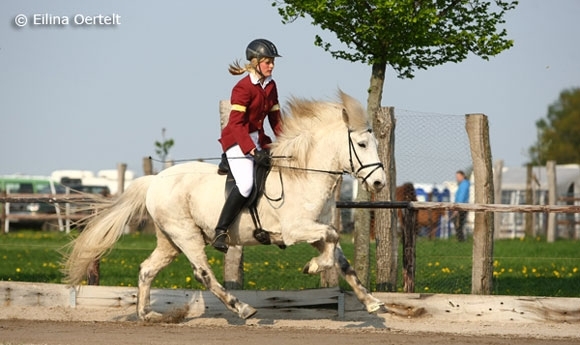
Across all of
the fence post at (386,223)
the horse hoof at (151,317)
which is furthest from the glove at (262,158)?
the fence post at (386,223)

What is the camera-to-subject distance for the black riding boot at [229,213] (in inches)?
402

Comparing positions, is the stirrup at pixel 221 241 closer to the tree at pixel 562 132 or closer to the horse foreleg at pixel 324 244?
the horse foreleg at pixel 324 244

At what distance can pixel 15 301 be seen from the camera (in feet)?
38.9

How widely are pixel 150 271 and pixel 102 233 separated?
697mm

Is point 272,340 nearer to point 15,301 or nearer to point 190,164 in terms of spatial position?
point 190,164

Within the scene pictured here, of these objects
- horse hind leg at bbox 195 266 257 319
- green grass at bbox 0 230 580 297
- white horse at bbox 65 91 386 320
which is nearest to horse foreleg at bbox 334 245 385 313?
white horse at bbox 65 91 386 320

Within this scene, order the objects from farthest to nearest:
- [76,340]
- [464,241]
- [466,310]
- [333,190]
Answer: [464,241]
[466,310]
[333,190]
[76,340]

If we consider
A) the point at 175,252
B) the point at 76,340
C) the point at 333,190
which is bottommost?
the point at 76,340

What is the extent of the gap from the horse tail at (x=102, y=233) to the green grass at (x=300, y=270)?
149cm

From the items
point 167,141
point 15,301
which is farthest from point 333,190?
point 167,141

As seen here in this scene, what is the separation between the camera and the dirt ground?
30.7 ft

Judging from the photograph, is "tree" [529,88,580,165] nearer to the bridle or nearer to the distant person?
the distant person

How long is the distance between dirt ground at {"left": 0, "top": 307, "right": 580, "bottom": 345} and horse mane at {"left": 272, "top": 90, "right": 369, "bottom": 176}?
1.70 m

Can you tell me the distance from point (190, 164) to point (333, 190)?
1.78 m
